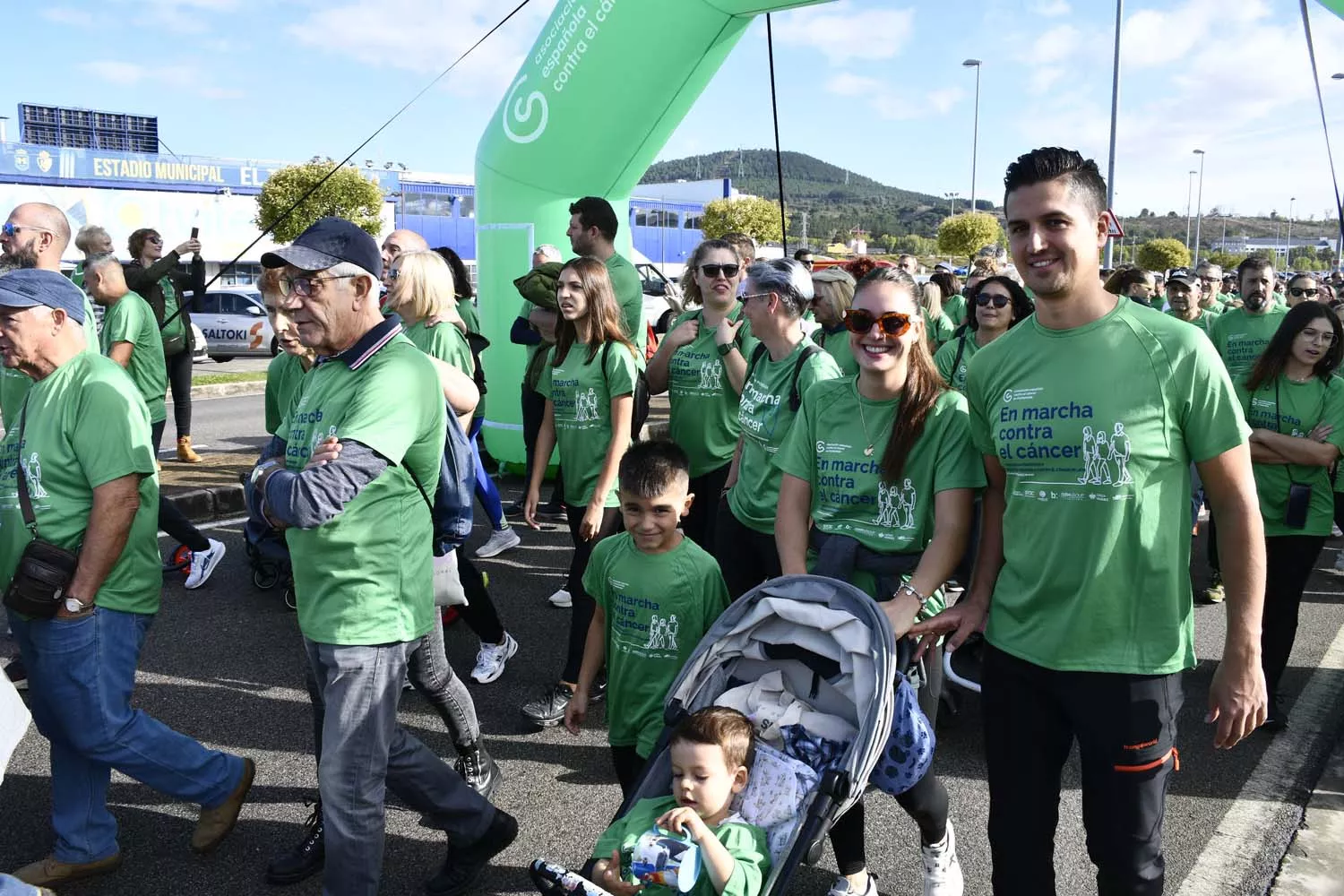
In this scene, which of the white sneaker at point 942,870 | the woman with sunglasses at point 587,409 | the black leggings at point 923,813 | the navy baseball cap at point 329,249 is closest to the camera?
the navy baseball cap at point 329,249

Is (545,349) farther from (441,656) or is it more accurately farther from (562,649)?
(441,656)

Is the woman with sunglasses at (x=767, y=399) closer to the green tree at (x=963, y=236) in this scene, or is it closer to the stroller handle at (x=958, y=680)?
the stroller handle at (x=958, y=680)

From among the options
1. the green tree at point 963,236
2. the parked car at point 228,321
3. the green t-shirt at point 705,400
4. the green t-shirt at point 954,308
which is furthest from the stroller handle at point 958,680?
the green tree at point 963,236

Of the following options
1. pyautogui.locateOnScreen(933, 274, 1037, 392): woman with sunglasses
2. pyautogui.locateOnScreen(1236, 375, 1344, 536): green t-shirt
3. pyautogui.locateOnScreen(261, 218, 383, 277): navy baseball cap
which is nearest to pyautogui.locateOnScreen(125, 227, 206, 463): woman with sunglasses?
pyautogui.locateOnScreen(933, 274, 1037, 392): woman with sunglasses

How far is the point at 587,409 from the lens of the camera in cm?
488

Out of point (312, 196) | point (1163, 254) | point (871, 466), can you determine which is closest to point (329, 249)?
point (871, 466)

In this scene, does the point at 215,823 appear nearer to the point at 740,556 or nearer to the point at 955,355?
the point at 740,556

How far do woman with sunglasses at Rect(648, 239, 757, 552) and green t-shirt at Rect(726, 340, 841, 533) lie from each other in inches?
28.1

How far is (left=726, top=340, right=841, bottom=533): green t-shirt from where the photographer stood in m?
3.96

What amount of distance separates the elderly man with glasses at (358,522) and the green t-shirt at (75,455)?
0.60 meters

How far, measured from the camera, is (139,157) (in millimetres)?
42750

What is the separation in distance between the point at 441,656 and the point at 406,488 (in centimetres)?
87

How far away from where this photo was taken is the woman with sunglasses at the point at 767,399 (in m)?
3.99

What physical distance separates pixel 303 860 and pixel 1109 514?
2.71 meters
